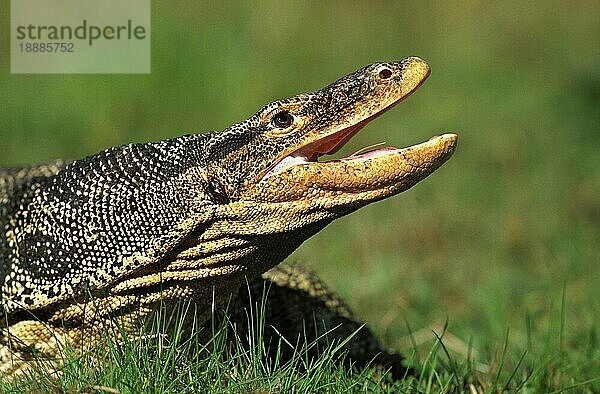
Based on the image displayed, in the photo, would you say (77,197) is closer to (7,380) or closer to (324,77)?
(7,380)

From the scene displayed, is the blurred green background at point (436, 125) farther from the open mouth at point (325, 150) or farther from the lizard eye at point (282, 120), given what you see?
the lizard eye at point (282, 120)

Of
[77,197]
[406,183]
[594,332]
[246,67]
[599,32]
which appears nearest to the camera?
[406,183]

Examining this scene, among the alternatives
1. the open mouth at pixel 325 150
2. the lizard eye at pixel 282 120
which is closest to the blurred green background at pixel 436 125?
the open mouth at pixel 325 150

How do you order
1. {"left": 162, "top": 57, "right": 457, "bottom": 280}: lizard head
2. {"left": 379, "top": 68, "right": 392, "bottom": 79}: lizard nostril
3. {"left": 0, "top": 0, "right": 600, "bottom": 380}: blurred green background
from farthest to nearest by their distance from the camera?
{"left": 0, "top": 0, "right": 600, "bottom": 380}: blurred green background < {"left": 379, "top": 68, "right": 392, "bottom": 79}: lizard nostril < {"left": 162, "top": 57, "right": 457, "bottom": 280}: lizard head

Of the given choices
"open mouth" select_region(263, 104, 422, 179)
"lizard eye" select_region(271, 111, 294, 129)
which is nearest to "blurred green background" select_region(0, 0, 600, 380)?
"open mouth" select_region(263, 104, 422, 179)

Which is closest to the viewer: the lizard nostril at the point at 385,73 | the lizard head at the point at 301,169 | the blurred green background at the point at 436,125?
the lizard head at the point at 301,169

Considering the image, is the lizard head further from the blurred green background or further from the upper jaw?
the blurred green background

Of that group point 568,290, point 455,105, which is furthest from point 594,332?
point 455,105
